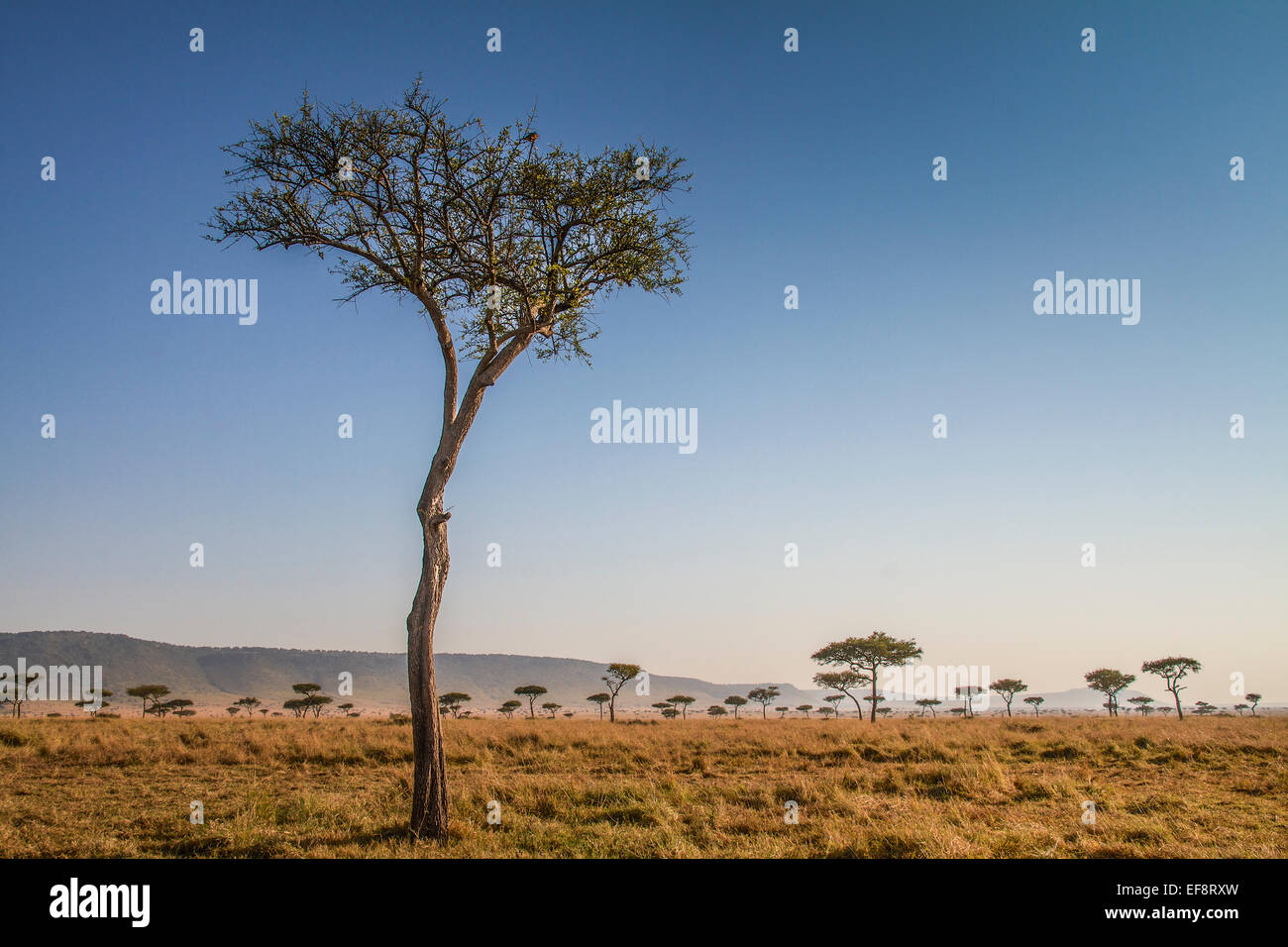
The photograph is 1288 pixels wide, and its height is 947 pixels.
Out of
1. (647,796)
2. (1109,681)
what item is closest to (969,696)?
(1109,681)

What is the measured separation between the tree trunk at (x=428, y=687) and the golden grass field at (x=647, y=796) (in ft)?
1.25

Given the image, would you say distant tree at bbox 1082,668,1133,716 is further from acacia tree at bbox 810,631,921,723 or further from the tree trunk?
the tree trunk

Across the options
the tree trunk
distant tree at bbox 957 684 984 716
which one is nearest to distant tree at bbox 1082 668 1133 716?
distant tree at bbox 957 684 984 716

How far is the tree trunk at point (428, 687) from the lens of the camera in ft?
29.6

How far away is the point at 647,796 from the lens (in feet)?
38.4

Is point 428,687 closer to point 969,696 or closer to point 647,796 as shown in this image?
point 647,796

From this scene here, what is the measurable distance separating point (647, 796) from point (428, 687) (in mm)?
4711

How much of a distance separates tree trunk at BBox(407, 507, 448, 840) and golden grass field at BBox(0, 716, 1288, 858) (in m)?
0.38

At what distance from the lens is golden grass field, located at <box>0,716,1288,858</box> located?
27.8ft

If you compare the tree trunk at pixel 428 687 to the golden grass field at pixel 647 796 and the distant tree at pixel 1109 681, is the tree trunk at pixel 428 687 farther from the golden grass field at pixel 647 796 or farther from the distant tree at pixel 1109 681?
the distant tree at pixel 1109 681
